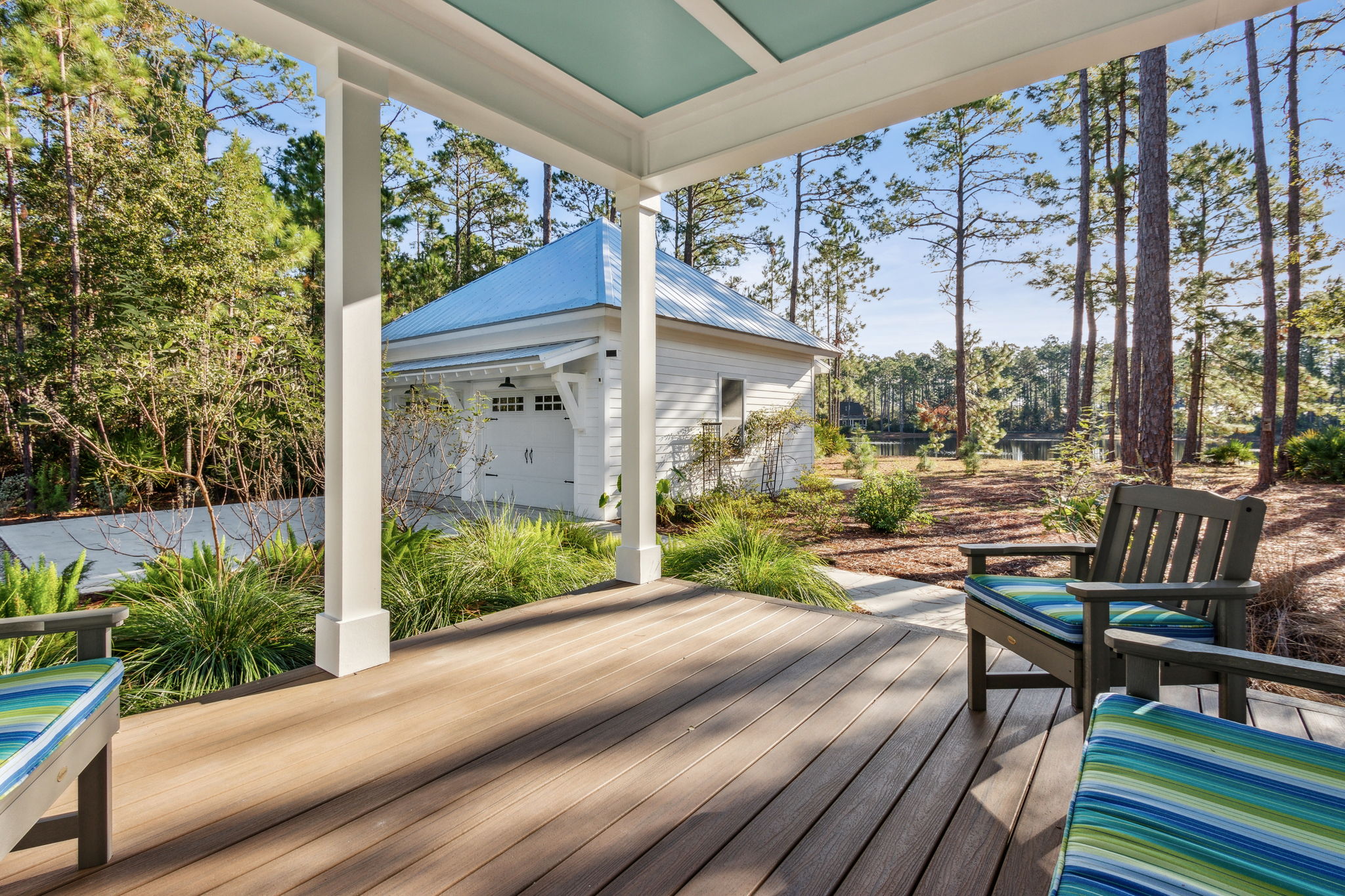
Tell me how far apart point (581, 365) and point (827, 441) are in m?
9.55

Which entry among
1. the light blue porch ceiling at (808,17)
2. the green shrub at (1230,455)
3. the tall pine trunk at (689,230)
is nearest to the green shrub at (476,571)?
the light blue porch ceiling at (808,17)

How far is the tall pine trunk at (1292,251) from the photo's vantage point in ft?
29.3

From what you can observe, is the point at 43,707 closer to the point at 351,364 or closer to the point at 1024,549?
the point at 351,364

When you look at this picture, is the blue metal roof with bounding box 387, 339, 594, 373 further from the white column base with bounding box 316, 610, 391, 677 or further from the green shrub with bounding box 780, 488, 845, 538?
the white column base with bounding box 316, 610, 391, 677

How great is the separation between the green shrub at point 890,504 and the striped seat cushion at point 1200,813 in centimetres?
632

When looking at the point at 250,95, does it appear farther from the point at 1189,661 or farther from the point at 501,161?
the point at 1189,661

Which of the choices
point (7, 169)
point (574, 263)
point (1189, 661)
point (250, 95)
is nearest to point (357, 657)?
point (1189, 661)

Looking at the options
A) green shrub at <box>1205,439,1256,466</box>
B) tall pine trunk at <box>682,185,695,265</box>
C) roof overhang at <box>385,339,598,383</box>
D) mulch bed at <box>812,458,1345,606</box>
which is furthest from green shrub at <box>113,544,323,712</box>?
green shrub at <box>1205,439,1256,466</box>

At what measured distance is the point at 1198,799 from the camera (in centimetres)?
96

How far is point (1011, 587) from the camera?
7.02 ft

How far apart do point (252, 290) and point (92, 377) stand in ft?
8.92

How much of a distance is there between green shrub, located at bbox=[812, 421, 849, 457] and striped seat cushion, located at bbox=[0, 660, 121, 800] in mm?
15191

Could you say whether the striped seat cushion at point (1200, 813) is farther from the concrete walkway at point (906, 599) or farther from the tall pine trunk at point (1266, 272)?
→ the tall pine trunk at point (1266, 272)

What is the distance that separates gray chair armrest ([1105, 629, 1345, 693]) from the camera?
3.62 ft
